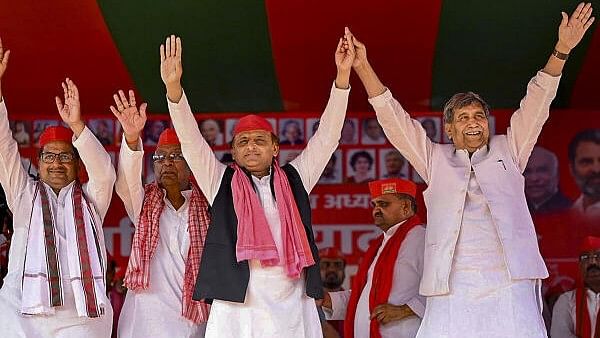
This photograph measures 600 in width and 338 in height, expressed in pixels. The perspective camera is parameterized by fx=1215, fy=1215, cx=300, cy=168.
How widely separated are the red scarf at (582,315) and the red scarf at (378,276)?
47.5 inches

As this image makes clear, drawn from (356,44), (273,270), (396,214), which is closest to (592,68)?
(396,214)

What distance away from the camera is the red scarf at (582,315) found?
621 cm

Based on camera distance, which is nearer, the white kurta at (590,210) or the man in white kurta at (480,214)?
the man in white kurta at (480,214)

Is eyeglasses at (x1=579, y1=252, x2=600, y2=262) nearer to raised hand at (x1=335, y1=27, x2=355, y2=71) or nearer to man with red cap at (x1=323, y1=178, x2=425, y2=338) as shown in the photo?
man with red cap at (x1=323, y1=178, x2=425, y2=338)

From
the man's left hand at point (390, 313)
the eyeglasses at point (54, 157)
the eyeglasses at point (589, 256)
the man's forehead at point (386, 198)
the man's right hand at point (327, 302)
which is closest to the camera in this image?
the eyeglasses at point (54, 157)

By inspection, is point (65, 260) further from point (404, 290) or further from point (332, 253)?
point (332, 253)

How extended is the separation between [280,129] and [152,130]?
0.69 metres

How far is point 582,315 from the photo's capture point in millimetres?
6254

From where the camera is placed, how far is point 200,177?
4.57 m

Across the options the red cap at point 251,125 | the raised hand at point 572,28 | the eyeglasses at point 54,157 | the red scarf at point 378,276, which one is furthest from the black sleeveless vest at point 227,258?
the raised hand at point 572,28

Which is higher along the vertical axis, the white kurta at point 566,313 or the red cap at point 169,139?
the red cap at point 169,139

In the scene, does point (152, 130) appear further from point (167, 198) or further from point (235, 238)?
point (235, 238)

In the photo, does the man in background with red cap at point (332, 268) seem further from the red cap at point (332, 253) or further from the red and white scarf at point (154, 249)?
the red and white scarf at point (154, 249)

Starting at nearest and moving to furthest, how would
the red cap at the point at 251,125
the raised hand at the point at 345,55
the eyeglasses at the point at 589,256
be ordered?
the raised hand at the point at 345,55, the red cap at the point at 251,125, the eyeglasses at the point at 589,256
